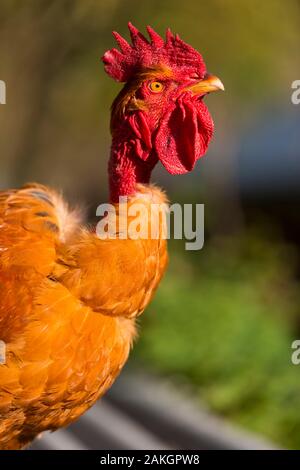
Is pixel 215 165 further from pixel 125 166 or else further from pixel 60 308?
pixel 60 308

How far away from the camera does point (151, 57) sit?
6.34 ft

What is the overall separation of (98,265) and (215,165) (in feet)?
14.7

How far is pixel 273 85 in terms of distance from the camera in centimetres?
511

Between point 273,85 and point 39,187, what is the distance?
3.34m

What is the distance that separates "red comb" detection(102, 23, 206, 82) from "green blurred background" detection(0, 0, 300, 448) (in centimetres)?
147

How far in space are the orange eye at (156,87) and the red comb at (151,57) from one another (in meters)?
0.06

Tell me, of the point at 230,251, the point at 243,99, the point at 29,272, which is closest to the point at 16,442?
the point at 29,272

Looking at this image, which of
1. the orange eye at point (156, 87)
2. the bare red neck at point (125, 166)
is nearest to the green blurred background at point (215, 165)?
the bare red neck at point (125, 166)

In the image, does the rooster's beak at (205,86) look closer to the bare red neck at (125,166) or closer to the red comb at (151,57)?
the red comb at (151,57)

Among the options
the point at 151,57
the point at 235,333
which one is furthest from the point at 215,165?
the point at 151,57

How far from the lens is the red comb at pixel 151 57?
1914 mm

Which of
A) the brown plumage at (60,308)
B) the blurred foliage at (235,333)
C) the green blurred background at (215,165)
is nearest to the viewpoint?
the brown plumage at (60,308)

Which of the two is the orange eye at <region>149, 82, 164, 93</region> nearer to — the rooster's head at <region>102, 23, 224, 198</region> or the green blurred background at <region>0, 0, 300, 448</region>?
the rooster's head at <region>102, 23, 224, 198</region>

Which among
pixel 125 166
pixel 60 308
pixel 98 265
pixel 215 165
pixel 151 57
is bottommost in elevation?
pixel 60 308
